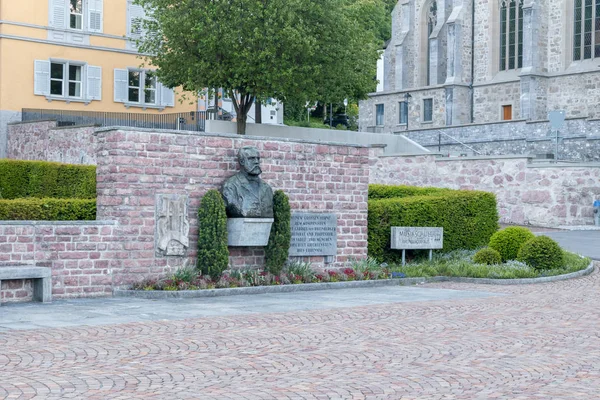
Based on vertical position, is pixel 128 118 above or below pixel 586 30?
below

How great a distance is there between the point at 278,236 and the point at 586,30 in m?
40.3

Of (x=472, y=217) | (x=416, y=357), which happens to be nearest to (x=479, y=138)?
(x=472, y=217)

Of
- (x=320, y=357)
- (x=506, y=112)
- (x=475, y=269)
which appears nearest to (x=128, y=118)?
(x=475, y=269)

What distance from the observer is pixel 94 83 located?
140 ft

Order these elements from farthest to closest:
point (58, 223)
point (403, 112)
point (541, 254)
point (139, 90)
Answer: point (403, 112) < point (139, 90) < point (541, 254) < point (58, 223)

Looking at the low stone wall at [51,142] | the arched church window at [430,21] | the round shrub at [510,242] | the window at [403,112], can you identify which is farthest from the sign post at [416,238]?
the arched church window at [430,21]

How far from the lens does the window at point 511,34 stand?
5591cm

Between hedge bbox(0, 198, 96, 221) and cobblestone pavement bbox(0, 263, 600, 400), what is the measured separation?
482 centimetres

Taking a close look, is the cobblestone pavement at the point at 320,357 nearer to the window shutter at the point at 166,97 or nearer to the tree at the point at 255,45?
the tree at the point at 255,45

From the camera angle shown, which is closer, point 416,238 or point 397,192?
point 416,238

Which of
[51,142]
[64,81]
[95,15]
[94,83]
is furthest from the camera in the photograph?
[95,15]

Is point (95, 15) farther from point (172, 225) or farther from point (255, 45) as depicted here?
point (172, 225)

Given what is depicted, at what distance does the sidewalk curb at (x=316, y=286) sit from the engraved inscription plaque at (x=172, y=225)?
3.13 feet

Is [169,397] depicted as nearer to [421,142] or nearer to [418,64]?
[421,142]
